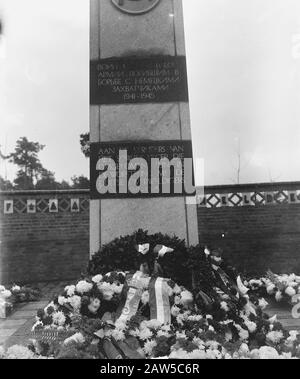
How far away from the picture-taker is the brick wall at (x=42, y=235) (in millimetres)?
7594

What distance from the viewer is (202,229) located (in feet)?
25.2

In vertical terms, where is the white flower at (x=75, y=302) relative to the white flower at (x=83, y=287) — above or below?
below

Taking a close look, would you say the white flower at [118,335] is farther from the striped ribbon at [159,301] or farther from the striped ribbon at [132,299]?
the striped ribbon at [159,301]

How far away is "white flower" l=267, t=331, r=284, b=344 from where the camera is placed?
122 inches

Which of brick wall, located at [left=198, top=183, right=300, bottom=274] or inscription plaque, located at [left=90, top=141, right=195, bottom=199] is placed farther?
brick wall, located at [left=198, top=183, right=300, bottom=274]

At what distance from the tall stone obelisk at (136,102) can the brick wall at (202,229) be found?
3385 millimetres

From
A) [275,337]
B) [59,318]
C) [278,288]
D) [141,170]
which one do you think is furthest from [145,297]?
[278,288]

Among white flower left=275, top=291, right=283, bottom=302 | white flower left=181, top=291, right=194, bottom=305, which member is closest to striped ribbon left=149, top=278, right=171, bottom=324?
white flower left=181, top=291, right=194, bottom=305

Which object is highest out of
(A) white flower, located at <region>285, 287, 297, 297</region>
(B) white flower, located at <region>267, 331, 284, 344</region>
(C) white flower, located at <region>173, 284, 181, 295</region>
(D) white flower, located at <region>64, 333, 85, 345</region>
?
(C) white flower, located at <region>173, 284, 181, 295</region>

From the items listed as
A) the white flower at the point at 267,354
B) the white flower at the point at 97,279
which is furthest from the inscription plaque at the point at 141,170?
the white flower at the point at 267,354

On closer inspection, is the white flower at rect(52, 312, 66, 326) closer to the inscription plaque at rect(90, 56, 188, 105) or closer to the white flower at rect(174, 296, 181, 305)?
the white flower at rect(174, 296, 181, 305)

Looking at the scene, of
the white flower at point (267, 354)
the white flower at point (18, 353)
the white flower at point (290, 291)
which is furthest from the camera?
the white flower at point (290, 291)

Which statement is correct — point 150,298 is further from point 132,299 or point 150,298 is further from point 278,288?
point 278,288

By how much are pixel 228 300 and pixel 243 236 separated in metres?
4.32
